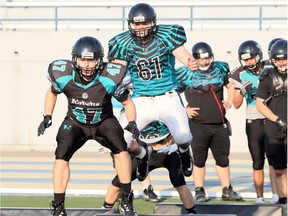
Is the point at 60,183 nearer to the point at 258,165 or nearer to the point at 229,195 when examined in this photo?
the point at 258,165

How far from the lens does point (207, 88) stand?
1128 centimetres

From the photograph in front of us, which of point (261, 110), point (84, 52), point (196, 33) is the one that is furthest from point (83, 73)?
point (196, 33)

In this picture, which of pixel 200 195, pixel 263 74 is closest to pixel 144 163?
pixel 263 74

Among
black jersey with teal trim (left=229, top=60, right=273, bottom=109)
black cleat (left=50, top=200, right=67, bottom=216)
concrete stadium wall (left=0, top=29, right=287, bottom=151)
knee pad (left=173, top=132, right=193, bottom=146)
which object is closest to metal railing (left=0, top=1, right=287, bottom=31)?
concrete stadium wall (left=0, top=29, right=287, bottom=151)

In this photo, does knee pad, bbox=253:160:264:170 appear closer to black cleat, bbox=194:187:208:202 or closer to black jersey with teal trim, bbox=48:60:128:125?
black cleat, bbox=194:187:208:202

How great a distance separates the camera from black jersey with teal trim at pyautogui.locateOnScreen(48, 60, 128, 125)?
8141 millimetres

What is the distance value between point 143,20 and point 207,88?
2525mm

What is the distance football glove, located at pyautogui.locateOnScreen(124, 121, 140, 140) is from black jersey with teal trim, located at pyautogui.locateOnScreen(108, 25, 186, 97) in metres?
0.89

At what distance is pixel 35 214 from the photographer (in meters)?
8.92

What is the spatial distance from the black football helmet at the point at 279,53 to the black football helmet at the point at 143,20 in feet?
4.27

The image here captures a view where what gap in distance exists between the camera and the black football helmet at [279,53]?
948 centimetres

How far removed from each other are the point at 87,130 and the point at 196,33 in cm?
948

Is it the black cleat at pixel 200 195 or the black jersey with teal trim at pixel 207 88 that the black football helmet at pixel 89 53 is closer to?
the black jersey with teal trim at pixel 207 88

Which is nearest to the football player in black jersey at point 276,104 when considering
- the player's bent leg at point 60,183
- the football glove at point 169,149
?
the football glove at point 169,149
